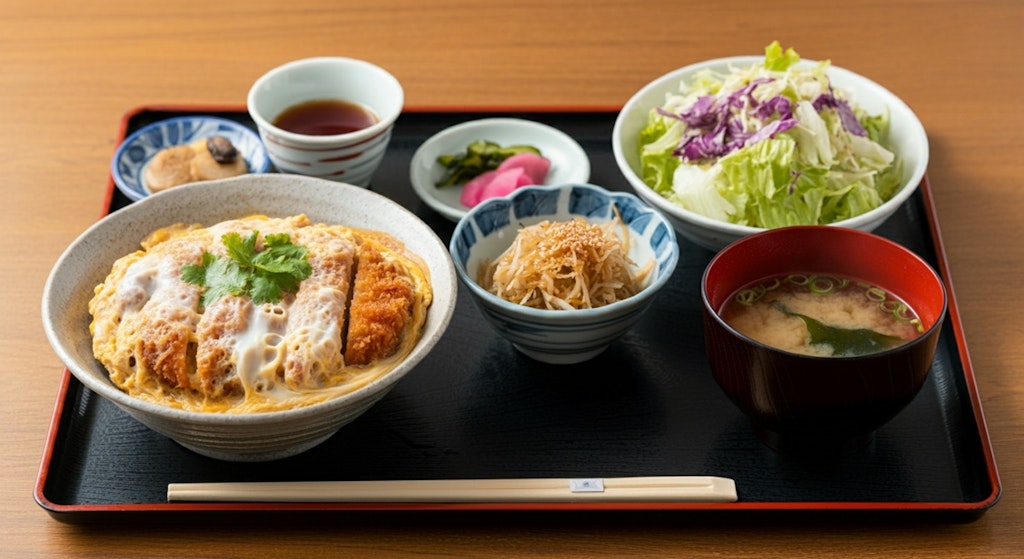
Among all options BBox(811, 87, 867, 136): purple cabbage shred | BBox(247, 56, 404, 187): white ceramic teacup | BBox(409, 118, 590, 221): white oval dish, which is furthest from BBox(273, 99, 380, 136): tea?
BBox(811, 87, 867, 136): purple cabbage shred

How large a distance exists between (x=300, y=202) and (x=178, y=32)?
1.49 meters

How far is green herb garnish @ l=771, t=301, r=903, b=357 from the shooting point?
7.14ft

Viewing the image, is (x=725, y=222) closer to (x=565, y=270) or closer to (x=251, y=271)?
(x=565, y=270)

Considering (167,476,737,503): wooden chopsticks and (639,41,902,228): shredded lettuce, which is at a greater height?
(639,41,902,228): shredded lettuce

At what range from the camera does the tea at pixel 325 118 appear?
3.03 m

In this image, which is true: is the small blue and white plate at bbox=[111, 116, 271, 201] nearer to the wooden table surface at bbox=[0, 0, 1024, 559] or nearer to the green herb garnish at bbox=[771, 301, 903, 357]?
the wooden table surface at bbox=[0, 0, 1024, 559]

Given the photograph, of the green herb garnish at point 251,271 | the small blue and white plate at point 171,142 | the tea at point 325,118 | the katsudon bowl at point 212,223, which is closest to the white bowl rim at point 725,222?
the katsudon bowl at point 212,223

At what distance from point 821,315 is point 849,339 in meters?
0.09

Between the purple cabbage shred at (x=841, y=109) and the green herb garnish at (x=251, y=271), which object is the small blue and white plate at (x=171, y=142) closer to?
the green herb garnish at (x=251, y=271)

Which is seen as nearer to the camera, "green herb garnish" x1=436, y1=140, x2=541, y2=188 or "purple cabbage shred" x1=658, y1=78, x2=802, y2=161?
"purple cabbage shred" x1=658, y1=78, x2=802, y2=161

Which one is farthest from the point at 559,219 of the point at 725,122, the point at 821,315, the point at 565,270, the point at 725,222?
the point at 821,315

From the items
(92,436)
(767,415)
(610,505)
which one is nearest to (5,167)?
(92,436)

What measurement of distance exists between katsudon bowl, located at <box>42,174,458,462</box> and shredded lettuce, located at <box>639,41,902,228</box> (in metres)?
0.73

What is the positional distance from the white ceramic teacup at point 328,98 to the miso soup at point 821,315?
42.9 inches
